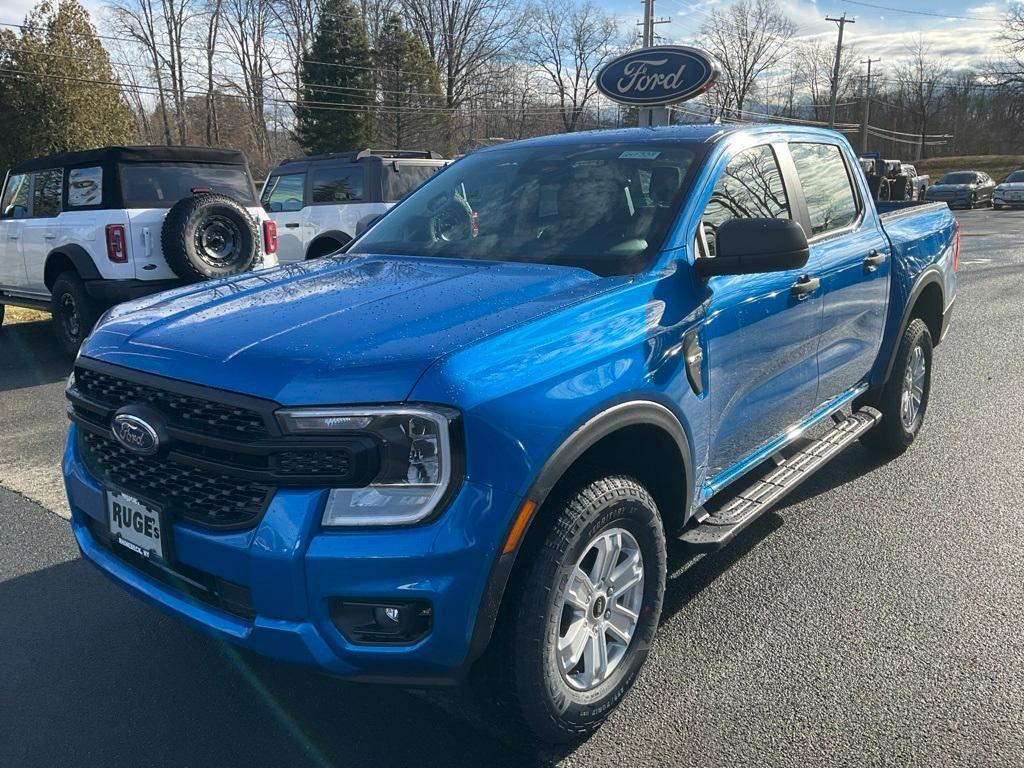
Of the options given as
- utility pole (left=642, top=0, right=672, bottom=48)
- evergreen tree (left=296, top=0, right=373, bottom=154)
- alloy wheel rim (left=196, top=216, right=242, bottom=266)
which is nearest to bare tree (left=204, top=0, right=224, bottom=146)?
evergreen tree (left=296, top=0, right=373, bottom=154)

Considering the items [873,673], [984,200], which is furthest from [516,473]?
[984,200]

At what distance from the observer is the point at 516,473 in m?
2.14

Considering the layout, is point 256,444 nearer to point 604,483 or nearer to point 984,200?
point 604,483

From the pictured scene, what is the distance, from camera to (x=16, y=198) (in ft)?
30.6

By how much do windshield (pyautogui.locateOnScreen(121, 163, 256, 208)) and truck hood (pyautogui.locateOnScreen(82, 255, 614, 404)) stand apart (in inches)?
221

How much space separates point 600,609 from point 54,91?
22.6 metres

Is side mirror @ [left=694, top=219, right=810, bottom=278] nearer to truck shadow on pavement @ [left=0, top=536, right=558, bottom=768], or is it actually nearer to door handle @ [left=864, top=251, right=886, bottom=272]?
door handle @ [left=864, top=251, right=886, bottom=272]

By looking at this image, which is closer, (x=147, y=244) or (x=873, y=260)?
(x=873, y=260)

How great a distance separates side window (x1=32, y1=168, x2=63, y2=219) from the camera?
8516 mm

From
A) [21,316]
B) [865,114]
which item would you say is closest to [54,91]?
[21,316]

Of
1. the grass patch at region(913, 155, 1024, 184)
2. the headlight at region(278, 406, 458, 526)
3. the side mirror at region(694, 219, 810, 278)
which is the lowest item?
the headlight at region(278, 406, 458, 526)

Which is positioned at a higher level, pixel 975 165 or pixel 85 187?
pixel 975 165

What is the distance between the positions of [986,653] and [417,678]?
2177mm

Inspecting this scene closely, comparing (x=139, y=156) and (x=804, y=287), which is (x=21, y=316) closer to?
(x=139, y=156)
